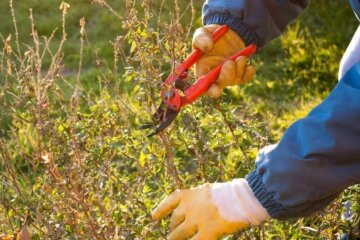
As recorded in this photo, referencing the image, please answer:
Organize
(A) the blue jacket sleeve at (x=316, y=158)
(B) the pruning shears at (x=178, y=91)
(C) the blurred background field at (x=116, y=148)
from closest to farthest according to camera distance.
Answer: (A) the blue jacket sleeve at (x=316, y=158) < (B) the pruning shears at (x=178, y=91) < (C) the blurred background field at (x=116, y=148)

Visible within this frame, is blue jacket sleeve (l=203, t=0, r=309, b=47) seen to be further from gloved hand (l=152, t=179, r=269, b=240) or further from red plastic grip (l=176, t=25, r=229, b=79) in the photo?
gloved hand (l=152, t=179, r=269, b=240)

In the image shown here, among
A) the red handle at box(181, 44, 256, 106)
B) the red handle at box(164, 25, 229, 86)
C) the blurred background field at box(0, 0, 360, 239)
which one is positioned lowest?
the blurred background field at box(0, 0, 360, 239)

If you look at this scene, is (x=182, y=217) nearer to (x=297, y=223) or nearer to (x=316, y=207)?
(x=316, y=207)

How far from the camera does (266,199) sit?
2012 millimetres

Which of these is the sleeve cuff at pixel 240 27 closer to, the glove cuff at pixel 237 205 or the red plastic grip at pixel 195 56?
the red plastic grip at pixel 195 56

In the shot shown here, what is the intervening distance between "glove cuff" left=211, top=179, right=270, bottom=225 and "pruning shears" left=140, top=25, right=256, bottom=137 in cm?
37

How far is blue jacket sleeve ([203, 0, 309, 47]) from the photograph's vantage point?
2.59m

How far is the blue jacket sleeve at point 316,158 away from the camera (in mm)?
1957

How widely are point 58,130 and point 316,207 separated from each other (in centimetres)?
96

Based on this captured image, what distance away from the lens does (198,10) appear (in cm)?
608

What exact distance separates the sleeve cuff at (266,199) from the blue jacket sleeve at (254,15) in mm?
723

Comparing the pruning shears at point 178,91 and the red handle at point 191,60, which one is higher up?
the red handle at point 191,60

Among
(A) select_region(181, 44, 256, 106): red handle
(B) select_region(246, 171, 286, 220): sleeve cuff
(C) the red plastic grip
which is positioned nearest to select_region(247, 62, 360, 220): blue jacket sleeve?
(B) select_region(246, 171, 286, 220): sleeve cuff

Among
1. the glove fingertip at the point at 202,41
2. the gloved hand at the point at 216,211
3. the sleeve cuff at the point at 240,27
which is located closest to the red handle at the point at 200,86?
the glove fingertip at the point at 202,41
